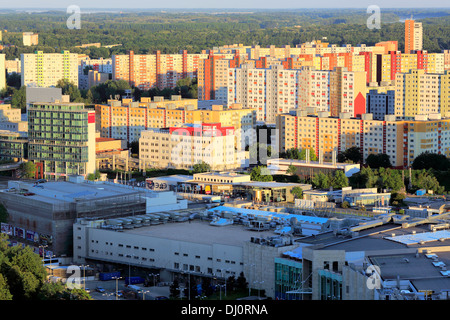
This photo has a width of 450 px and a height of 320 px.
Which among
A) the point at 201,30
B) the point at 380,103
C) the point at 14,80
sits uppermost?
the point at 201,30

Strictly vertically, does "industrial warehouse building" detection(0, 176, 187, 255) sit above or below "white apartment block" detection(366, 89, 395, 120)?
below

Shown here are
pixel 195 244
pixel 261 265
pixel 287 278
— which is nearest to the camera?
pixel 287 278

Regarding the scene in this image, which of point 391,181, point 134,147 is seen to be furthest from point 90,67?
point 391,181

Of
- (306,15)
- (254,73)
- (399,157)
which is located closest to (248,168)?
(399,157)

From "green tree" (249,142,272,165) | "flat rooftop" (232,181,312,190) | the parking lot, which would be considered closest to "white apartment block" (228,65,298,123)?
A: "green tree" (249,142,272,165)

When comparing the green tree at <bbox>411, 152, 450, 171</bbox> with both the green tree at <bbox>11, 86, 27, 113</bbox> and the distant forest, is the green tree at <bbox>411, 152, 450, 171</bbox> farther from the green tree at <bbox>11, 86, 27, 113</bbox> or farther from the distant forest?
the distant forest

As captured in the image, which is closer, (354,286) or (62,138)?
(354,286)

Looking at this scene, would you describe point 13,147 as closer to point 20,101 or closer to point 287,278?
point 20,101

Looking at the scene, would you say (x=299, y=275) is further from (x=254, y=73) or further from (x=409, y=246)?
(x=254, y=73)
